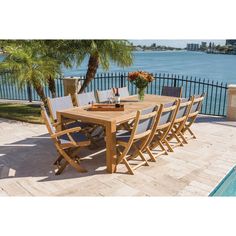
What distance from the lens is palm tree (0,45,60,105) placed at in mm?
7039

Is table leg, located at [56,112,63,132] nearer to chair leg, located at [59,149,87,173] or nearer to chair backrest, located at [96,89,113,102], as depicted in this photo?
chair leg, located at [59,149,87,173]

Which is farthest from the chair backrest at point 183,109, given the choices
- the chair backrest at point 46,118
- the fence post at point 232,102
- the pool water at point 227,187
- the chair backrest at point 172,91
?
the fence post at point 232,102

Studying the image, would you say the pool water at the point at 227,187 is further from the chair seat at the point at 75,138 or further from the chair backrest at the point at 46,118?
the chair backrest at the point at 46,118

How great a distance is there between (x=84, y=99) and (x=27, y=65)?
2.39m

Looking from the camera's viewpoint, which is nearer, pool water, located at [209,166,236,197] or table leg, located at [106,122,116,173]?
pool water, located at [209,166,236,197]

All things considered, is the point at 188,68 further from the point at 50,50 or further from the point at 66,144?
the point at 66,144

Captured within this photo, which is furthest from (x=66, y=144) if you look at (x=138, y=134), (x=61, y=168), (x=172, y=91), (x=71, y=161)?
(x=172, y=91)

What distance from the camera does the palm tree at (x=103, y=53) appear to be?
26.6 ft

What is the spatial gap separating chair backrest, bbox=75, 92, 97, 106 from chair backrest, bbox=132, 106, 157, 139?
1.87 meters

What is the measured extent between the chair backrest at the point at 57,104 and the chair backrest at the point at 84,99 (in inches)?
13.1

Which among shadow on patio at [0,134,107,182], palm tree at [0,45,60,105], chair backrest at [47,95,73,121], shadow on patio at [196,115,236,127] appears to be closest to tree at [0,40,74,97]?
palm tree at [0,45,60,105]

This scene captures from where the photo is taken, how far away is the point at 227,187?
159 inches

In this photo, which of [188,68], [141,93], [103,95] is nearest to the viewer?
[141,93]

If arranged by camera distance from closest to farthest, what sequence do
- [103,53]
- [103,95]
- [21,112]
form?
[103,95]
[103,53]
[21,112]
